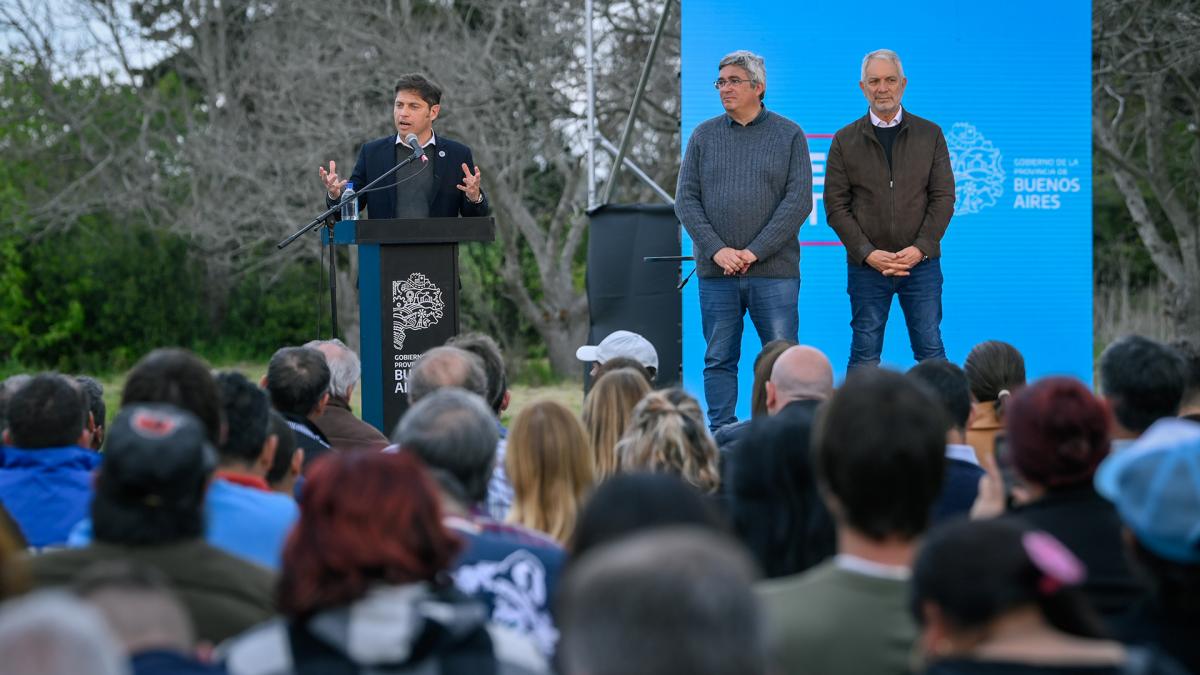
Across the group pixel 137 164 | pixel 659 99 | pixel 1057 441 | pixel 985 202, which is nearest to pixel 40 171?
pixel 137 164

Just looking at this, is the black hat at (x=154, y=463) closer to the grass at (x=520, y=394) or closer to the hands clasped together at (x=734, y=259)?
the hands clasped together at (x=734, y=259)

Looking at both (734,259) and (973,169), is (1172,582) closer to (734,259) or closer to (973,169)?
(734,259)

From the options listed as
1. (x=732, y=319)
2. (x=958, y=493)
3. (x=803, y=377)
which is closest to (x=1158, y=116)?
(x=732, y=319)

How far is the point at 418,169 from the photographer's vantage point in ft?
19.3

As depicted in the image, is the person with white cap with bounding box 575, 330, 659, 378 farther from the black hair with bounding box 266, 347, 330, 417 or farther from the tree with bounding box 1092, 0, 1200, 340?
the tree with bounding box 1092, 0, 1200, 340

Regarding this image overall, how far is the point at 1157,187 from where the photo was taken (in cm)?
1427

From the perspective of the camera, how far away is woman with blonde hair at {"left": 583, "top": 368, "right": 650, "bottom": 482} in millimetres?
3790

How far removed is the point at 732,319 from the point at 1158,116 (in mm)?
9904

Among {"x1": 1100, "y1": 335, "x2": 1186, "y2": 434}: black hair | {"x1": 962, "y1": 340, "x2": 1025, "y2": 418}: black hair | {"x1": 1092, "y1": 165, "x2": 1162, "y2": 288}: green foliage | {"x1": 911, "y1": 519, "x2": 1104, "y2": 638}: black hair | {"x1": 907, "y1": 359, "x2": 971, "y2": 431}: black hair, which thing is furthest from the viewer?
{"x1": 1092, "y1": 165, "x2": 1162, "y2": 288}: green foliage

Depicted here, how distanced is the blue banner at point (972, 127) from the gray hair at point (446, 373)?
11.9 ft

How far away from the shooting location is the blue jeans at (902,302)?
19.2 ft

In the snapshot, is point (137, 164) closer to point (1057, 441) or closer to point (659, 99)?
point (659, 99)

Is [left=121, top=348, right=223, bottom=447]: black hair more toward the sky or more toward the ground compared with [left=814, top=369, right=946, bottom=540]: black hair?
more toward the sky

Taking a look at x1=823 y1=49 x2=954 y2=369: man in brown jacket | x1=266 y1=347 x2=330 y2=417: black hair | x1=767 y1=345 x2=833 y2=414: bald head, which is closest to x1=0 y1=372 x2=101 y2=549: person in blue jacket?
x1=266 y1=347 x2=330 y2=417: black hair
